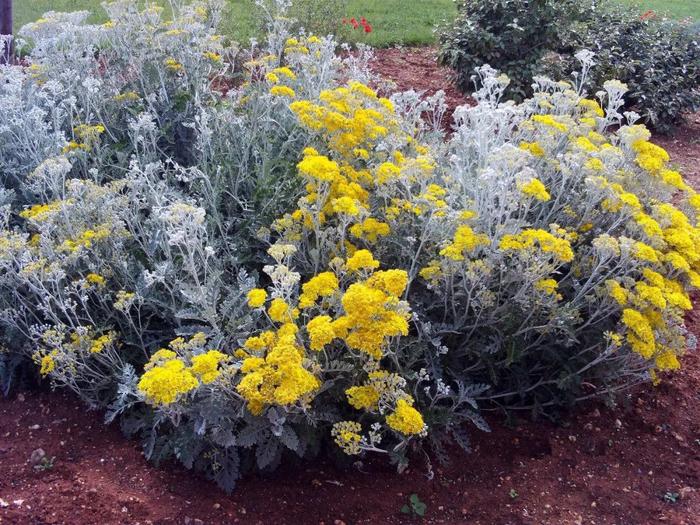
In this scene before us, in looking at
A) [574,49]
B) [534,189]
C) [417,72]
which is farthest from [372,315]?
[417,72]

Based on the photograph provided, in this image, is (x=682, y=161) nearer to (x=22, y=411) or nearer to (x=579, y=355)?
(x=579, y=355)

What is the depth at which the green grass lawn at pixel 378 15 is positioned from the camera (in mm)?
9289

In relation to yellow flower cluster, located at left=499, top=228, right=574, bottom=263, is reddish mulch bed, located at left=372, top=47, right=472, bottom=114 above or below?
below

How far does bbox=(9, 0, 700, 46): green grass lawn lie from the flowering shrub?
5646 millimetres

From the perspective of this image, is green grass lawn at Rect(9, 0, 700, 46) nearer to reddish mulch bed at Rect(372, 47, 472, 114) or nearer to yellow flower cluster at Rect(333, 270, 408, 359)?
reddish mulch bed at Rect(372, 47, 472, 114)

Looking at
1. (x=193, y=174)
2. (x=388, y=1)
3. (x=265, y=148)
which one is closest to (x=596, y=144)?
(x=265, y=148)

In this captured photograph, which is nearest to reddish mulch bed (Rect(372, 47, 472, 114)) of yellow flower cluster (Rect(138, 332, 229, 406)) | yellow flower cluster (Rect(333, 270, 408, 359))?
yellow flower cluster (Rect(333, 270, 408, 359))

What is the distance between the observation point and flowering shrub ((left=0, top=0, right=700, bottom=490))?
109 inches

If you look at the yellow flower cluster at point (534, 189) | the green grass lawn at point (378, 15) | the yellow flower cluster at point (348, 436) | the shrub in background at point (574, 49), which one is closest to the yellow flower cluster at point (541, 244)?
the yellow flower cluster at point (534, 189)

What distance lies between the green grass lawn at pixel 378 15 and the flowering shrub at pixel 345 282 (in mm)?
5646

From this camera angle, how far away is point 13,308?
3514 mm

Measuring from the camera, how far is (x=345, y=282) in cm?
344

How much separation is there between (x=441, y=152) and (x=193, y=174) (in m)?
1.67

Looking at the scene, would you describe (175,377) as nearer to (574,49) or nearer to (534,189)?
(534,189)
